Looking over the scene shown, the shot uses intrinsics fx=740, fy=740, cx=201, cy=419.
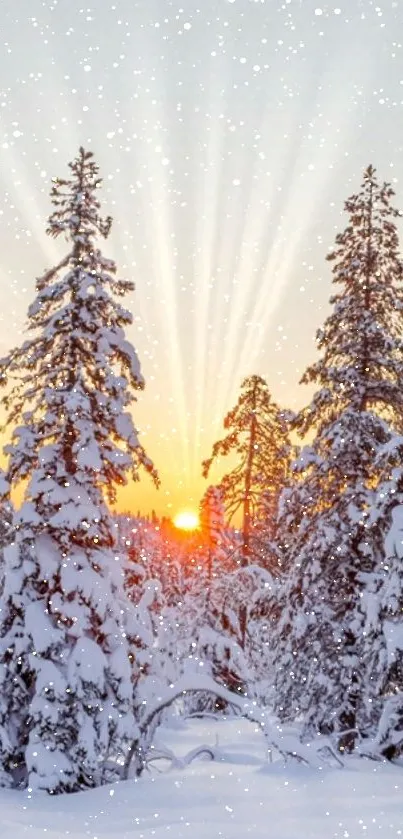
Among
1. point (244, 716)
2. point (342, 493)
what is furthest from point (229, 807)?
point (342, 493)

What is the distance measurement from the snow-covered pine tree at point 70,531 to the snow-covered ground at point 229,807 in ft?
4.29

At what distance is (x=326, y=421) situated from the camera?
1695 centimetres

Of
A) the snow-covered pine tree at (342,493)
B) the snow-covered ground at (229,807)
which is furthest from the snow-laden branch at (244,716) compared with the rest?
the snow-covered pine tree at (342,493)

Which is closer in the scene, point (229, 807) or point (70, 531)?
point (229, 807)

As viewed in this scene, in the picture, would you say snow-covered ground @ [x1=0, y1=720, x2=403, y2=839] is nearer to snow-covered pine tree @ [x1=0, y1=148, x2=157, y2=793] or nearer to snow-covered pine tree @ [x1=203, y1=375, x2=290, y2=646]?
snow-covered pine tree @ [x1=0, y1=148, x2=157, y2=793]

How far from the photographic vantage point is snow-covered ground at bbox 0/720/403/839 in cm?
679

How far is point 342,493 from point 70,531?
6.28 metres

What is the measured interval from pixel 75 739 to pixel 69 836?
16.3 ft

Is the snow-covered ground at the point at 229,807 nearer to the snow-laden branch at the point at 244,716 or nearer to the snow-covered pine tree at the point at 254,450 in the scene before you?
the snow-laden branch at the point at 244,716

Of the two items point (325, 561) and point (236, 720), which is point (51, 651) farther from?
point (236, 720)

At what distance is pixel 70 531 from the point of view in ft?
42.3

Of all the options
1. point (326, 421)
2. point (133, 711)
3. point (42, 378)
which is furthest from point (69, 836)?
point (326, 421)

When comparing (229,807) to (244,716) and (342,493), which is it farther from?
(342,493)

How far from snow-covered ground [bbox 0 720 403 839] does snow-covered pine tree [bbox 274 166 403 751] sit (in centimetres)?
462
